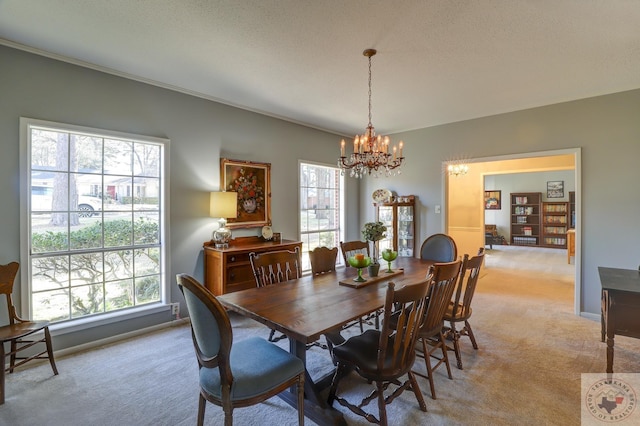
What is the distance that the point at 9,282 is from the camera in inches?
95.7

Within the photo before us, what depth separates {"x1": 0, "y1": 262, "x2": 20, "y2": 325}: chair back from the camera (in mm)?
2396

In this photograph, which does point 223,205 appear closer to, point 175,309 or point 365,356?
point 175,309

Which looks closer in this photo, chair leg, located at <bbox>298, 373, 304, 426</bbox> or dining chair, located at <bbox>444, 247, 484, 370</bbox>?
chair leg, located at <bbox>298, 373, 304, 426</bbox>

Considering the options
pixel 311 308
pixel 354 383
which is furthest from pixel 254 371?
pixel 354 383

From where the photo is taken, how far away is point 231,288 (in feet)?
11.4

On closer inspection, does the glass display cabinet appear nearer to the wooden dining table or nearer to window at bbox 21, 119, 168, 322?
the wooden dining table

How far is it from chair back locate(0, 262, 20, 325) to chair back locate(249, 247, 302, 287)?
188 cm

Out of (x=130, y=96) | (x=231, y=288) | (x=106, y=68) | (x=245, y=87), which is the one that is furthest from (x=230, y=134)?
(x=231, y=288)

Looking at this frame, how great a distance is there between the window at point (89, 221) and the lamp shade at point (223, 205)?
0.56 meters

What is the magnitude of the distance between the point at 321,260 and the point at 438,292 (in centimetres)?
127

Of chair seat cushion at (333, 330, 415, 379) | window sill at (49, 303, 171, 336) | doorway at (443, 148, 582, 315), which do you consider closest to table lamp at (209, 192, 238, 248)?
window sill at (49, 303, 171, 336)

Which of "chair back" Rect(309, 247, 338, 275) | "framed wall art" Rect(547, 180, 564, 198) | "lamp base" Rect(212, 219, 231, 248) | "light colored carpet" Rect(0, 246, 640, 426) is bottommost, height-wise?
"light colored carpet" Rect(0, 246, 640, 426)

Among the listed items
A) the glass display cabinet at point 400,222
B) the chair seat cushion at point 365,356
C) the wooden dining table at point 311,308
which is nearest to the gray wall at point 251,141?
the glass display cabinet at point 400,222

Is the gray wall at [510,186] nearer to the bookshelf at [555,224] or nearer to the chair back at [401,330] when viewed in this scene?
the bookshelf at [555,224]
